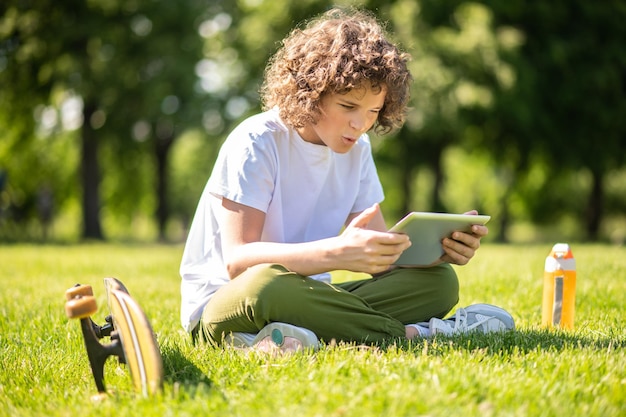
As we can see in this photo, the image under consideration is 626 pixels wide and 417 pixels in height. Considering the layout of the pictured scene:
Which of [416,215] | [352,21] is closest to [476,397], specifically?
[416,215]

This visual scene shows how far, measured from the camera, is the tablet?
2934 mm

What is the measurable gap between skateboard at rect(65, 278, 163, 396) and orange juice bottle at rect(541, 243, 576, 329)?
222cm

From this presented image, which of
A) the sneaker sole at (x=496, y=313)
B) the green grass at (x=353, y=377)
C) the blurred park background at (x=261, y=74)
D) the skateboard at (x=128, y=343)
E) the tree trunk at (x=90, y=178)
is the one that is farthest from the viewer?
the tree trunk at (x=90, y=178)

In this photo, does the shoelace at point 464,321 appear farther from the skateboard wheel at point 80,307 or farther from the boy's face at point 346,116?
the skateboard wheel at point 80,307

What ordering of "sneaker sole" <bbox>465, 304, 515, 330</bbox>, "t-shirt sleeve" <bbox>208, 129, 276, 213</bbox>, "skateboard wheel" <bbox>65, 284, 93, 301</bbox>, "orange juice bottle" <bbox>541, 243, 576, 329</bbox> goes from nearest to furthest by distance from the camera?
"skateboard wheel" <bbox>65, 284, 93, 301</bbox>
"t-shirt sleeve" <bbox>208, 129, 276, 213</bbox>
"sneaker sole" <bbox>465, 304, 515, 330</bbox>
"orange juice bottle" <bbox>541, 243, 576, 329</bbox>

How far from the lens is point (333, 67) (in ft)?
10.8

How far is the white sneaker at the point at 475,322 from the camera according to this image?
349 centimetres

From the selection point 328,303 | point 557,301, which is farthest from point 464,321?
point 328,303

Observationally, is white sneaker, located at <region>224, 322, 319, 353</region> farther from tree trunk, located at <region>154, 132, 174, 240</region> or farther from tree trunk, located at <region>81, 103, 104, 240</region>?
tree trunk, located at <region>154, 132, 174, 240</region>

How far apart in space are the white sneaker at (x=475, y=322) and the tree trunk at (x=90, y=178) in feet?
53.5

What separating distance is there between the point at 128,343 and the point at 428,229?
1.36m

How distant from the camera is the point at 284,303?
9.96 feet

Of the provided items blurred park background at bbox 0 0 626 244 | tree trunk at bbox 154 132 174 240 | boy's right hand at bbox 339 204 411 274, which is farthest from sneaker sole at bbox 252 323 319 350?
tree trunk at bbox 154 132 174 240

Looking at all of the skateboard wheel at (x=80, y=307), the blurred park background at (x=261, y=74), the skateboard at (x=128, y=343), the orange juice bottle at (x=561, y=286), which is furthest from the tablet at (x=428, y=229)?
the blurred park background at (x=261, y=74)
